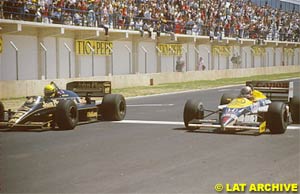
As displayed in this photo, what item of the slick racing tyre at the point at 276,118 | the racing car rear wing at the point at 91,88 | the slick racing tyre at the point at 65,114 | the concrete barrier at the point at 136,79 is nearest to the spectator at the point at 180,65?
the concrete barrier at the point at 136,79

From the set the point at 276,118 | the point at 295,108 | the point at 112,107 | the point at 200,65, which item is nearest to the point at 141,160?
the point at 276,118

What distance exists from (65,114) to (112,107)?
234 cm

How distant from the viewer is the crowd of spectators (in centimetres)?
2772

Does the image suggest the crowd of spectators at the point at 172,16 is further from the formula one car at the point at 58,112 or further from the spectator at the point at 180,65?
the formula one car at the point at 58,112

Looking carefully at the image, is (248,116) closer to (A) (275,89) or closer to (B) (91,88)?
(A) (275,89)

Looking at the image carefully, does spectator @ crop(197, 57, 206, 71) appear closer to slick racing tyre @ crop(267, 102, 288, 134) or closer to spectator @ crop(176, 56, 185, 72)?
spectator @ crop(176, 56, 185, 72)

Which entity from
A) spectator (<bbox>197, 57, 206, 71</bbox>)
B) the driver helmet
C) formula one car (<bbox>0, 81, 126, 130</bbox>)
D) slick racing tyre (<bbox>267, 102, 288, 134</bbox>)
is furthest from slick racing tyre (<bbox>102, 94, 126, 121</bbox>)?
spectator (<bbox>197, 57, 206, 71</bbox>)

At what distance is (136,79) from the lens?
33688 millimetres

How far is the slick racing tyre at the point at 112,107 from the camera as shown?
595 inches

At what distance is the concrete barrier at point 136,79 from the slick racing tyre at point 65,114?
11530 mm

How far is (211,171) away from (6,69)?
20.4 m

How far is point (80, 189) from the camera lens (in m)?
6.89

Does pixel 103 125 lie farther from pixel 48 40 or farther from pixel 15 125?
pixel 48 40

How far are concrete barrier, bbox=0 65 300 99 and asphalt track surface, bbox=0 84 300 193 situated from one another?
39.0 ft
